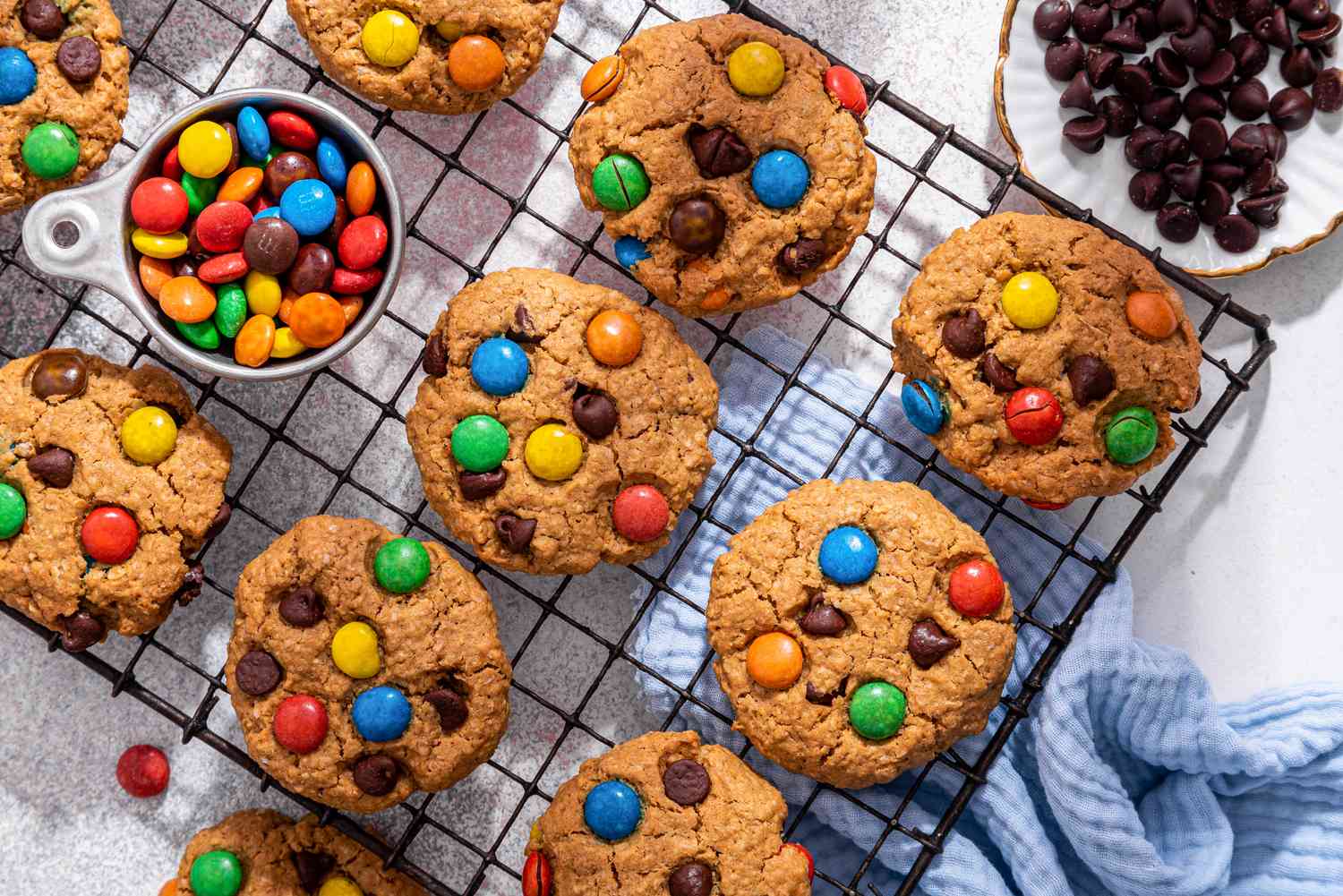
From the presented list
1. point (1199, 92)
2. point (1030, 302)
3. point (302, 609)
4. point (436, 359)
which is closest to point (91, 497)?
point (302, 609)

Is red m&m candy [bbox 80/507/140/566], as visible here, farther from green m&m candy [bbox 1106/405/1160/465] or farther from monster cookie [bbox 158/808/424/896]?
green m&m candy [bbox 1106/405/1160/465]

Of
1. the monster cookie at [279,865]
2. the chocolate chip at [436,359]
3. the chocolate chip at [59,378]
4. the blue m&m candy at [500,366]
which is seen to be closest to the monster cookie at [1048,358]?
the blue m&m candy at [500,366]

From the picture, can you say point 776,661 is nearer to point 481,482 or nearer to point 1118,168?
point 481,482

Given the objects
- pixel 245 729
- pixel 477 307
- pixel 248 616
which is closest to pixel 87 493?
pixel 248 616

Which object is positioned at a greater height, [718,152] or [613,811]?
[718,152]

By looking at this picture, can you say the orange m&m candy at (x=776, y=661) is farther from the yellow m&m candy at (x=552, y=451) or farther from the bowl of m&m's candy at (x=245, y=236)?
the bowl of m&m's candy at (x=245, y=236)

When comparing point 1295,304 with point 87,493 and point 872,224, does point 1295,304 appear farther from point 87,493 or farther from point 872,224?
point 87,493

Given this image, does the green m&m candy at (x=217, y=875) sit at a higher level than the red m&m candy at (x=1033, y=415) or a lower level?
lower
